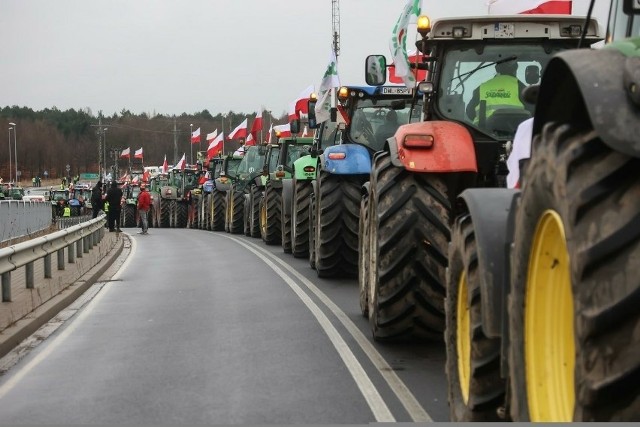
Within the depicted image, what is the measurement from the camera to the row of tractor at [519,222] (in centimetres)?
280

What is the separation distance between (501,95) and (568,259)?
5855 millimetres

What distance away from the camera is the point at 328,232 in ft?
47.1

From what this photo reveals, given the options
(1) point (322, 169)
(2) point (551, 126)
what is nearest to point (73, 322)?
(1) point (322, 169)

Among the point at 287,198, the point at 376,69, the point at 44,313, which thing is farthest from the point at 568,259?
the point at 287,198

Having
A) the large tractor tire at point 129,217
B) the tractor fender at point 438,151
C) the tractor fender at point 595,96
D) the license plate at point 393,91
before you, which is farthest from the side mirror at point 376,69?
the large tractor tire at point 129,217

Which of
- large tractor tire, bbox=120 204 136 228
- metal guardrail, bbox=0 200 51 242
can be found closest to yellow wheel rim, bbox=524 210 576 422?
metal guardrail, bbox=0 200 51 242

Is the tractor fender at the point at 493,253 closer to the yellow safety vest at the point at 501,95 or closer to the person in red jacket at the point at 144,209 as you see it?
the yellow safety vest at the point at 501,95

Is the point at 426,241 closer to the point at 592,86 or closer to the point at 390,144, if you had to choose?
the point at 390,144

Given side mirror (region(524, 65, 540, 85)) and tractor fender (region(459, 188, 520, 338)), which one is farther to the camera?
side mirror (region(524, 65, 540, 85))

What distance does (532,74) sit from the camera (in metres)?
8.82

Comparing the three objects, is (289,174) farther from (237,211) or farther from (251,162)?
(237,211)

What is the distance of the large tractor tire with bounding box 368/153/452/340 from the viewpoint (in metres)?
8.26

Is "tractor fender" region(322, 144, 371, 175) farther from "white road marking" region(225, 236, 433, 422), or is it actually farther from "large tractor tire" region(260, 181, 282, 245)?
"large tractor tire" region(260, 181, 282, 245)

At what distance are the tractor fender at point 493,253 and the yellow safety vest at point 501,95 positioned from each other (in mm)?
4003
